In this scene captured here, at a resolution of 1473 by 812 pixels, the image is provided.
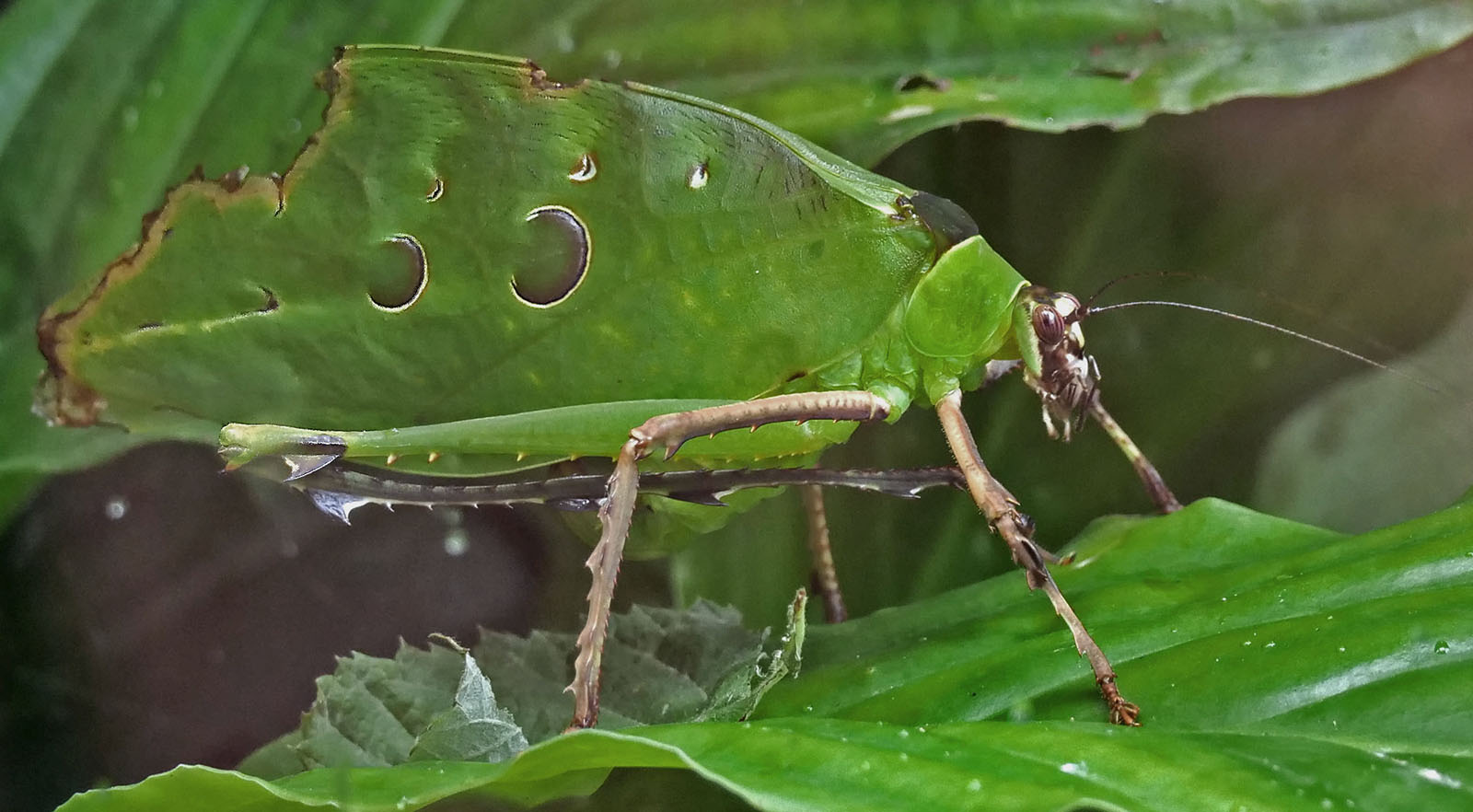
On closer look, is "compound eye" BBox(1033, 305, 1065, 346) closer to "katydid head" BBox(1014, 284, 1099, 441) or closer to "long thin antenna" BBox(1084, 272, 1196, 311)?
"katydid head" BBox(1014, 284, 1099, 441)

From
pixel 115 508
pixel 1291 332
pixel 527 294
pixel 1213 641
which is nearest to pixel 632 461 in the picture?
pixel 527 294

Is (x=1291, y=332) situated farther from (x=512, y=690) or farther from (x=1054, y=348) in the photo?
(x=512, y=690)

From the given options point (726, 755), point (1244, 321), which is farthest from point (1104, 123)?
point (726, 755)

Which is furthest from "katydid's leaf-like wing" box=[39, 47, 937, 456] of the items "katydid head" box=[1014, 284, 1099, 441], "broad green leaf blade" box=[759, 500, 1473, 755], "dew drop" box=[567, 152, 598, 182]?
"broad green leaf blade" box=[759, 500, 1473, 755]

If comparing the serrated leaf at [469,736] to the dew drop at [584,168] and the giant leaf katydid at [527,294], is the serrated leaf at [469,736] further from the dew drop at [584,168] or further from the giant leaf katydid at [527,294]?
→ the dew drop at [584,168]

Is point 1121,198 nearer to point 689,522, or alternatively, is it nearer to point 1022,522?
point 1022,522

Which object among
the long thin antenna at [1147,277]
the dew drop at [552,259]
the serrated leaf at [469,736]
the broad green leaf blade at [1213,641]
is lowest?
the serrated leaf at [469,736]

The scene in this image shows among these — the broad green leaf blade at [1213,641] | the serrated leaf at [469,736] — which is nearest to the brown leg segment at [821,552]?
the broad green leaf blade at [1213,641]
